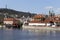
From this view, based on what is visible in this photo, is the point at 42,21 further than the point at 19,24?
No

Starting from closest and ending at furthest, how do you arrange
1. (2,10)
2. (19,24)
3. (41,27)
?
(41,27)
(19,24)
(2,10)

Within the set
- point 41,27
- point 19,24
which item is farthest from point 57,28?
point 19,24

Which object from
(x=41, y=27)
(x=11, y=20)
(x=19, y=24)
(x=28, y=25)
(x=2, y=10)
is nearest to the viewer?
(x=41, y=27)

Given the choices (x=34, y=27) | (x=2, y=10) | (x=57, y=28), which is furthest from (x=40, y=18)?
(x=2, y=10)

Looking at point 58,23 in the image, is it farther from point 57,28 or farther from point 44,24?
point 57,28

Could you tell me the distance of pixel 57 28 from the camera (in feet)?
253

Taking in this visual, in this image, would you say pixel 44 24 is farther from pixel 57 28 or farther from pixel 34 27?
pixel 57 28

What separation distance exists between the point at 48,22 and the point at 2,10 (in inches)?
3962

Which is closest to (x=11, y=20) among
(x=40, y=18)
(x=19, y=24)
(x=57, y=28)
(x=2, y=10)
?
(x=19, y=24)

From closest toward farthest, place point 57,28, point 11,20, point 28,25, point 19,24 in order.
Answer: point 57,28 → point 28,25 → point 19,24 → point 11,20

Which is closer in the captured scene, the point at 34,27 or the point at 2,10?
the point at 34,27

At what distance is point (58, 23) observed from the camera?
8681cm

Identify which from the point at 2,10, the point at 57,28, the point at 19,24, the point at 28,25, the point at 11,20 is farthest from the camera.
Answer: the point at 2,10

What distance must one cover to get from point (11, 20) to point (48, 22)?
28.1 metres
